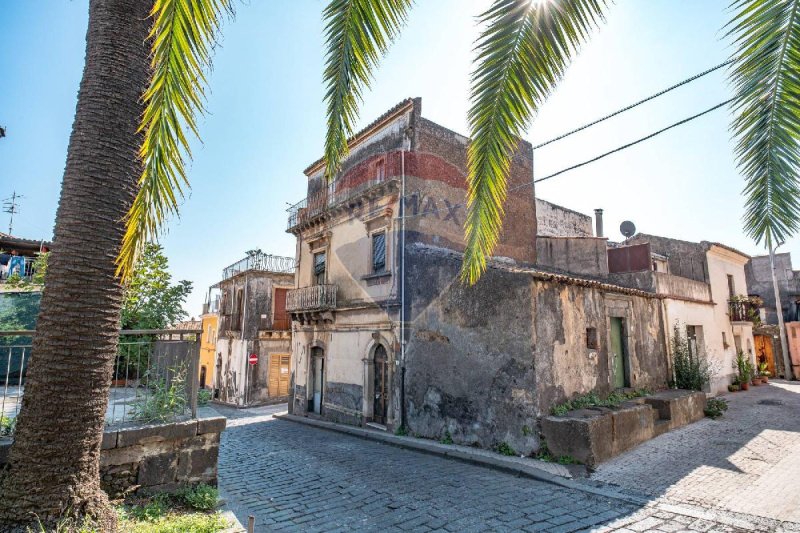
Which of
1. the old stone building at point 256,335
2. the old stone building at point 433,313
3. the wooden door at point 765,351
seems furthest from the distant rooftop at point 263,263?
the wooden door at point 765,351

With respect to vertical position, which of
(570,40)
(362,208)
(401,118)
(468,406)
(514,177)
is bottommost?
(468,406)

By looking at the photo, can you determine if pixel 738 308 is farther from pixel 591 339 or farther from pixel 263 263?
pixel 263 263

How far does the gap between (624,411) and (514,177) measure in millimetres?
10121

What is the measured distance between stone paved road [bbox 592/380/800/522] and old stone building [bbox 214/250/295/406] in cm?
1905

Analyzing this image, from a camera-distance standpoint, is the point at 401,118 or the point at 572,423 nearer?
the point at 572,423

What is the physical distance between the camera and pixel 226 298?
85.8ft

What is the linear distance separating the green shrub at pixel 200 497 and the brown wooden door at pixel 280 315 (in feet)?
62.3

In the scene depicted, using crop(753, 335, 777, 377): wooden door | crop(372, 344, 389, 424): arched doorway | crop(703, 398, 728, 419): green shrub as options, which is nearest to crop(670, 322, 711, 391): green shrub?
crop(703, 398, 728, 419): green shrub

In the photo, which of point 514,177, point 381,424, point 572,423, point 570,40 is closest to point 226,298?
point 381,424

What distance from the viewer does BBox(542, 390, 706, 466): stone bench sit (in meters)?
8.08

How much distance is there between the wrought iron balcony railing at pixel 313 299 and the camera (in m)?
15.7

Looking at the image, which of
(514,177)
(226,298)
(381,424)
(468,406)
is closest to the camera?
(468,406)

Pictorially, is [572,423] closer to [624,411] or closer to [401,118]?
[624,411]

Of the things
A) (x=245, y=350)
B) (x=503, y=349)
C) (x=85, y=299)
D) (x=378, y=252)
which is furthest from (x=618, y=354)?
(x=245, y=350)
